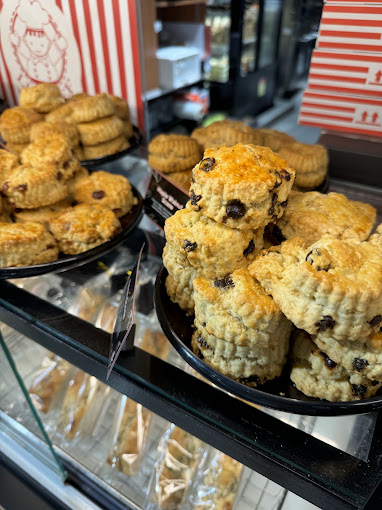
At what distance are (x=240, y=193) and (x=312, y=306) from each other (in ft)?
0.87

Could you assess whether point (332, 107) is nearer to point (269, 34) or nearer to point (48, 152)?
point (48, 152)

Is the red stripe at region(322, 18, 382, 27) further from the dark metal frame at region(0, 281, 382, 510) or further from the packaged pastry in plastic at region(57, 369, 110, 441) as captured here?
the packaged pastry in plastic at region(57, 369, 110, 441)

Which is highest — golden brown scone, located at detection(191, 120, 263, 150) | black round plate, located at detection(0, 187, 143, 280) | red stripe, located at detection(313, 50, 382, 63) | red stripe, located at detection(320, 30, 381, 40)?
red stripe, located at detection(320, 30, 381, 40)

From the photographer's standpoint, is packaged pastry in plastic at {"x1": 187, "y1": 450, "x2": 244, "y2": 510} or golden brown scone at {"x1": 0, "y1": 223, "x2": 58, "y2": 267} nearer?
golden brown scone at {"x1": 0, "y1": 223, "x2": 58, "y2": 267}

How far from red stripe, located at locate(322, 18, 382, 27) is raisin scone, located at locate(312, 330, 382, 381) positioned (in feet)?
3.01

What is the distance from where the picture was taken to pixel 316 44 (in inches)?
51.1

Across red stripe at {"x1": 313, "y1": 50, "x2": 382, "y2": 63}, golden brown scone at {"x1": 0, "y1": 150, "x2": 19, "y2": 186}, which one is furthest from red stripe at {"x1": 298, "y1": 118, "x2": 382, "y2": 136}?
golden brown scone at {"x1": 0, "y1": 150, "x2": 19, "y2": 186}

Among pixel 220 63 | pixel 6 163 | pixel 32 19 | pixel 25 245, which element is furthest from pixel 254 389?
pixel 220 63

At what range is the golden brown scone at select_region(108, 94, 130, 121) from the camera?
2092 mm

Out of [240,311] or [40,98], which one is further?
[40,98]

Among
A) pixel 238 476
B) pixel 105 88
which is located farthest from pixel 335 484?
pixel 105 88

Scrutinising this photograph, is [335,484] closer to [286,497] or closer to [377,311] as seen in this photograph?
[377,311]

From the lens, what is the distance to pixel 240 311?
0.82m

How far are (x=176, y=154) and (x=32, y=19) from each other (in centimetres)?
123
